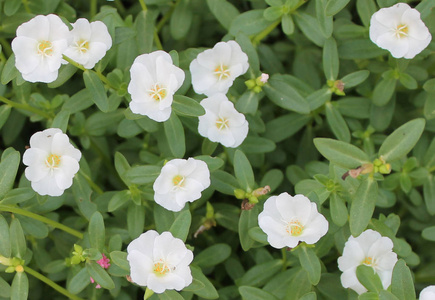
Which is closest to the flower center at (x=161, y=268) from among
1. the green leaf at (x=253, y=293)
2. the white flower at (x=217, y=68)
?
the green leaf at (x=253, y=293)

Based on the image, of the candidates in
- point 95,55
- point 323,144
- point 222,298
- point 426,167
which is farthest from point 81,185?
point 426,167

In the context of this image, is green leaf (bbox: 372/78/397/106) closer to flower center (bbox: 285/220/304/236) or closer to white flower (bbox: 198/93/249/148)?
white flower (bbox: 198/93/249/148)

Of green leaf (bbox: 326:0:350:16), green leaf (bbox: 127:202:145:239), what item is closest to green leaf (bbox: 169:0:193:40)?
green leaf (bbox: 326:0:350:16)

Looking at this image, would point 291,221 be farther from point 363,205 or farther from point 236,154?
point 236,154

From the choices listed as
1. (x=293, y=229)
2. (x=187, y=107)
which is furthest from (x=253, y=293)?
(x=187, y=107)

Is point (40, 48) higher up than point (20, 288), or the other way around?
point (40, 48)

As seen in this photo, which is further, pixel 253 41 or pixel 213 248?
pixel 253 41

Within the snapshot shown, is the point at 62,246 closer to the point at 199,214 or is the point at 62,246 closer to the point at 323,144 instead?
the point at 199,214
